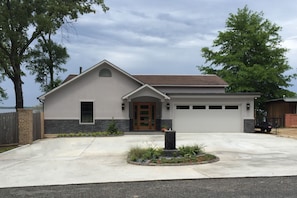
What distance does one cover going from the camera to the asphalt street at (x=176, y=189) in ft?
24.0

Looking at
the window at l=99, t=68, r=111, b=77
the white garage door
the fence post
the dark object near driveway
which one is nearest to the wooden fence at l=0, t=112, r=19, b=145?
the fence post

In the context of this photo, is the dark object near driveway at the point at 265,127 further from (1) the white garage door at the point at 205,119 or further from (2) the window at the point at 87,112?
(2) the window at the point at 87,112

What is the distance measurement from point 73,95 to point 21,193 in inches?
699

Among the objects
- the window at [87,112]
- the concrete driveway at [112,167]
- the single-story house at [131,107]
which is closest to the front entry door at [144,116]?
the single-story house at [131,107]

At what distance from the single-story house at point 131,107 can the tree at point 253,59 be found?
32.6 feet

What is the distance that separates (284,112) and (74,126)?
62.0 ft

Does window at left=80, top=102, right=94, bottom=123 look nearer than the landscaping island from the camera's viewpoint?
No

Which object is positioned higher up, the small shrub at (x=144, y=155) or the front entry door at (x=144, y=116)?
the front entry door at (x=144, y=116)

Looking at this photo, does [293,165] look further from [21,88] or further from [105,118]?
[21,88]

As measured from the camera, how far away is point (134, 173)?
9.93m

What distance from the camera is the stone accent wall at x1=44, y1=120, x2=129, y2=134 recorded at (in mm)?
24844

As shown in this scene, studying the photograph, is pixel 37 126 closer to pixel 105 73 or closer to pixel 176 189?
pixel 105 73

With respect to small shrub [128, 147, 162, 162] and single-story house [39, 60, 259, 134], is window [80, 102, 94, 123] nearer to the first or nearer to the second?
single-story house [39, 60, 259, 134]

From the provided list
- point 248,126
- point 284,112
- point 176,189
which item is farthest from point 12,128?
point 284,112
